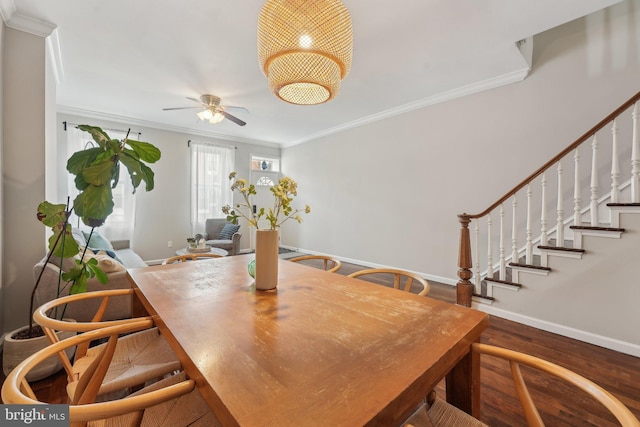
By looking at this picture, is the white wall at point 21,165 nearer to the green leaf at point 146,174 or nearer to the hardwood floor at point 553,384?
the hardwood floor at point 553,384

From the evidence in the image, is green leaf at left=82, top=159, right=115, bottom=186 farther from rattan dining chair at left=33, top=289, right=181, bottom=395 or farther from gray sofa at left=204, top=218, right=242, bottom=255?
gray sofa at left=204, top=218, right=242, bottom=255

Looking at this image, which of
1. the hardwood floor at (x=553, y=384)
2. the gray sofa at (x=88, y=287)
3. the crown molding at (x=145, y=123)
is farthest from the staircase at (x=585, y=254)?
the crown molding at (x=145, y=123)

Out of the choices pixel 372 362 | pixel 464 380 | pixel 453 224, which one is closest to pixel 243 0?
pixel 372 362

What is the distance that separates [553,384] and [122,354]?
251 centimetres

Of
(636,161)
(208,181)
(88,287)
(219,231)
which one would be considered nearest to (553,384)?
(636,161)

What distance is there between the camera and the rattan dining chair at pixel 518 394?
2.27 feet

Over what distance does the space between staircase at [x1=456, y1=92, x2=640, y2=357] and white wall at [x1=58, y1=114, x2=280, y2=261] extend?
4965 mm

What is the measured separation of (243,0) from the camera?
6.56 feet

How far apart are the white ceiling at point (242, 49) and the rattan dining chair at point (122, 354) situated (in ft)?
7.37

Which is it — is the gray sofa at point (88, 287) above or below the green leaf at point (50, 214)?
below

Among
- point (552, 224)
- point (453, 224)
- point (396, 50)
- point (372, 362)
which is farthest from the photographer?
point (453, 224)

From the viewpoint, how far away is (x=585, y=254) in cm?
232

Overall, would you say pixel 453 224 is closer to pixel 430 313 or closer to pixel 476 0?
pixel 476 0

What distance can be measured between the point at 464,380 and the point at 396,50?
2.80m
